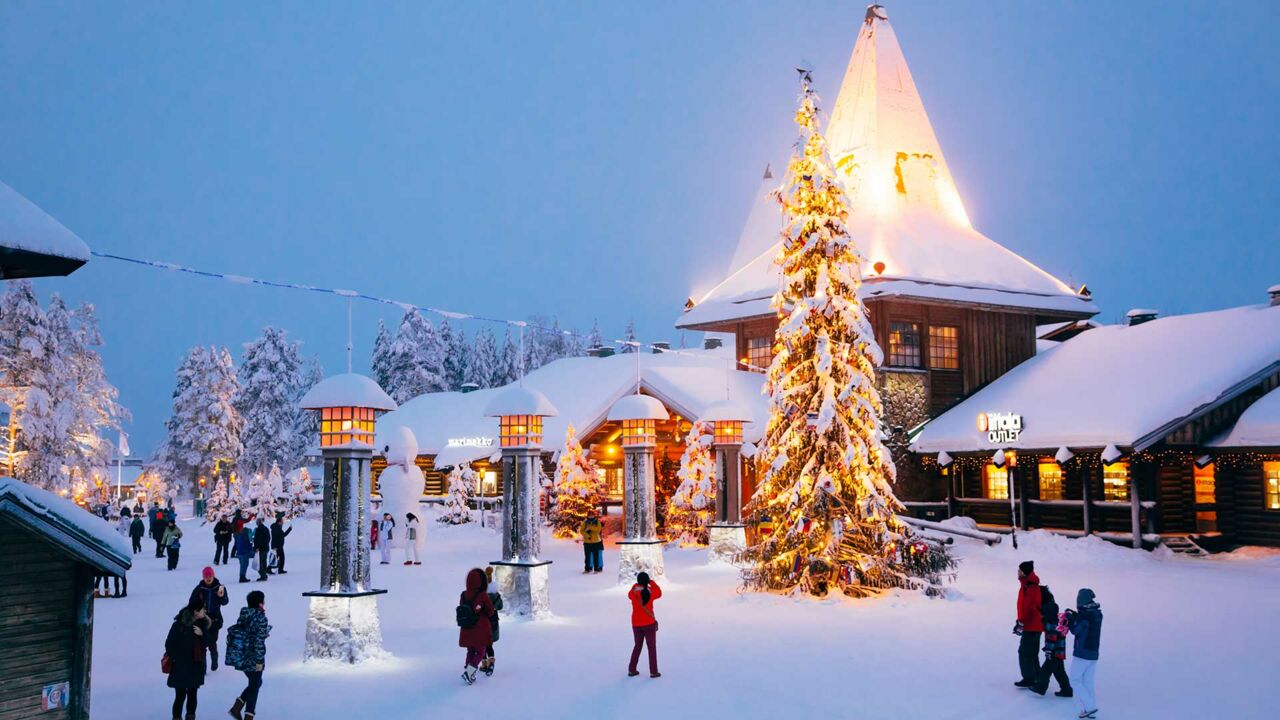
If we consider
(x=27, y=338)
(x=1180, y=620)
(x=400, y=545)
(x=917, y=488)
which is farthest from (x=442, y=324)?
(x=1180, y=620)

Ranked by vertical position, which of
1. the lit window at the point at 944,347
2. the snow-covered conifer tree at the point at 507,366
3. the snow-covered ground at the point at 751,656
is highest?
the snow-covered conifer tree at the point at 507,366

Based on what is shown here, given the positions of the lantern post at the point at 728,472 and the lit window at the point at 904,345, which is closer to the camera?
the lantern post at the point at 728,472

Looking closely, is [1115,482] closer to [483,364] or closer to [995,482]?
[995,482]

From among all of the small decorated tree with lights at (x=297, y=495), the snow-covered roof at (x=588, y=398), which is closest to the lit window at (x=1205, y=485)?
the snow-covered roof at (x=588, y=398)

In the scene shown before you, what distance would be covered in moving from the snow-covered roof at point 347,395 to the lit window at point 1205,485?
1020 inches

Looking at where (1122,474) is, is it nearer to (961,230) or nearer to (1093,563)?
(1093,563)

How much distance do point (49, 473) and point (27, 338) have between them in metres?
5.57

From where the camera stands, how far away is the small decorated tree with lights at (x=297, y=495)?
4853 cm

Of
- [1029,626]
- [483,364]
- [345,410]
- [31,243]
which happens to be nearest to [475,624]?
[345,410]

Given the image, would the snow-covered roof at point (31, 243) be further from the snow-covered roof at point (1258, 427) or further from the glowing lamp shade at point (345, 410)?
the snow-covered roof at point (1258, 427)

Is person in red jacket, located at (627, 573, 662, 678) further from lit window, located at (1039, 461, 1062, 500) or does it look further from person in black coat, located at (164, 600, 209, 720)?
lit window, located at (1039, 461, 1062, 500)

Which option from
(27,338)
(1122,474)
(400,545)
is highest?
(27,338)

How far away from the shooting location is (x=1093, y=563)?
2683 cm

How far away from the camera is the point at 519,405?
18859 mm
